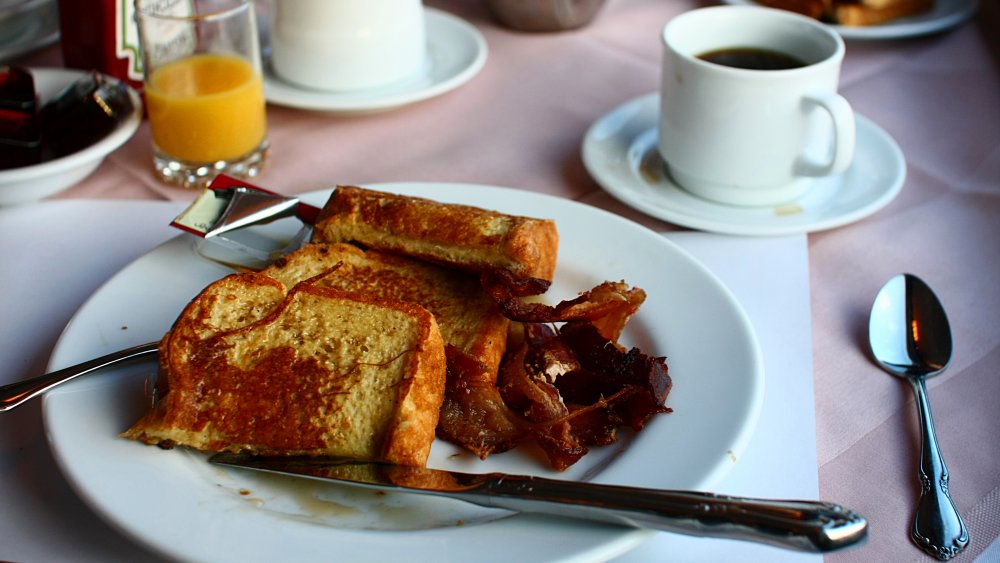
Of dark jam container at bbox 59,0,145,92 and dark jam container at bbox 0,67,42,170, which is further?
dark jam container at bbox 59,0,145,92

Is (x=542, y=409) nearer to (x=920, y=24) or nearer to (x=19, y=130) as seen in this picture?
(x=19, y=130)

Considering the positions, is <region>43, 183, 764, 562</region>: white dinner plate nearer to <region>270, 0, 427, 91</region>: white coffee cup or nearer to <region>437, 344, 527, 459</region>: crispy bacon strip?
<region>437, 344, 527, 459</region>: crispy bacon strip

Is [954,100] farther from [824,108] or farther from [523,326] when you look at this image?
[523,326]

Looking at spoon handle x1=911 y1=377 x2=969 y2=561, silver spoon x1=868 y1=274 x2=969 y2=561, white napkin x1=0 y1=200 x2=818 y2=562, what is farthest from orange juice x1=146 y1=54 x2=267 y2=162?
spoon handle x1=911 y1=377 x2=969 y2=561

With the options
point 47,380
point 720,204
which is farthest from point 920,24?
point 47,380

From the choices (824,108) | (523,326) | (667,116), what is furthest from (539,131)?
(523,326)
